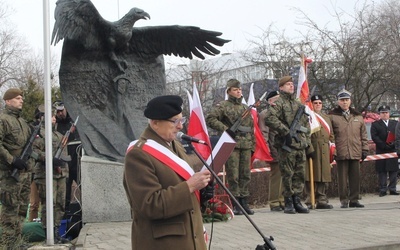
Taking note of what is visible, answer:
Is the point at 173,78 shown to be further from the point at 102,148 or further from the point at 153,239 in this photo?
the point at 153,239

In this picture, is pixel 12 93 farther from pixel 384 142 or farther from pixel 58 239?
pixel 384 142

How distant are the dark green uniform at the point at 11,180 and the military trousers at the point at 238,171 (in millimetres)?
3199

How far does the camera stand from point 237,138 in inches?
362

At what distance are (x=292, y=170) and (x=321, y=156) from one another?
3.79 feet

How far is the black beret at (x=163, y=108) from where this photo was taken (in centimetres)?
363

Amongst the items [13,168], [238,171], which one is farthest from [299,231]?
[13,168]

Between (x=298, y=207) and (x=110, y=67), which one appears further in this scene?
(x=110, y=67)

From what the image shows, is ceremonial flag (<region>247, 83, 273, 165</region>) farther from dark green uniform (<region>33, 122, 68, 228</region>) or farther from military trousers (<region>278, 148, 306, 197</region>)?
dark green uniform (<region>33, 122, 68, 228</region>)

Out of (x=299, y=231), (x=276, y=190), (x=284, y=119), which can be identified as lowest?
(x=299, y=231)

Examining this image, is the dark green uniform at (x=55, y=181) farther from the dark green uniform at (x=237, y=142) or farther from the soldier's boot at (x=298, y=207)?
the soldier's boot at (x=298, y=207)

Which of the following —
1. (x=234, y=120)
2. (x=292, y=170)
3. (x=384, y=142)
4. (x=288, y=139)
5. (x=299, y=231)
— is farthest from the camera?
(x=384, y=142)

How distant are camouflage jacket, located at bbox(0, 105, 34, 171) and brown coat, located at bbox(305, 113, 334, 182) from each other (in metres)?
4.96

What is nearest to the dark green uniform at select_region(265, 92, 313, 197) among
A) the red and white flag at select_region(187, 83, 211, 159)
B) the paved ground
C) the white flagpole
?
the paved ground

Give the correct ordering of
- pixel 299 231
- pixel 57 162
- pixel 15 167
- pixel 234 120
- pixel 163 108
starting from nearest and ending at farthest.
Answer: pixel 163 108
pixel 299 231
pixel 15 167
pixel 57 162
pixel 234 120
